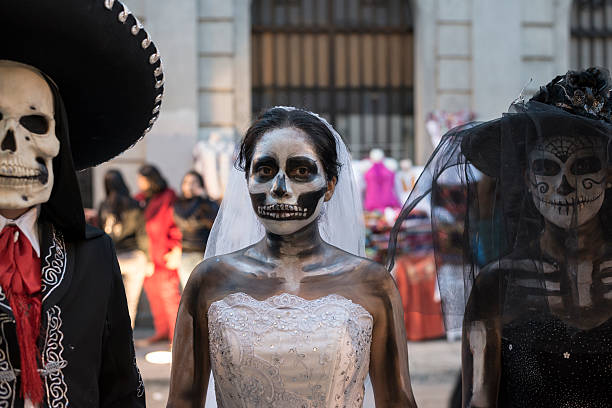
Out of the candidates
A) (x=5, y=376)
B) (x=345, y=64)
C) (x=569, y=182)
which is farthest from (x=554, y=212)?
(x=345, y=64)

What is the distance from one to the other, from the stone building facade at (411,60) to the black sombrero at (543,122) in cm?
701

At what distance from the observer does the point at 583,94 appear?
3.09 meters

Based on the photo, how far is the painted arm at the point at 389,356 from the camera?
2963mm

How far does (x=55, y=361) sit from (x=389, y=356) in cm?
102

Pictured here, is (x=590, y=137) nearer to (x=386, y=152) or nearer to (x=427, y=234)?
(x=427, y=234)

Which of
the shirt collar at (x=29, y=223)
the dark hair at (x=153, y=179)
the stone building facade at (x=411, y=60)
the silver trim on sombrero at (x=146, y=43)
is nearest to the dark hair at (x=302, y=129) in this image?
the silver trim on sombrero at (x=146, y=43)

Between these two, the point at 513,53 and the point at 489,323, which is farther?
the point at 513,53

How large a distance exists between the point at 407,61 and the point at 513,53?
1.22 m

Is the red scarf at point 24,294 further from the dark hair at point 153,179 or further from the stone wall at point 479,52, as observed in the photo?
the stone wall at point 479,52

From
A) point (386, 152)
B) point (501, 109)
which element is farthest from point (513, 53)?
point (386, 152)

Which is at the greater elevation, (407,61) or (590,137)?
(407,61)

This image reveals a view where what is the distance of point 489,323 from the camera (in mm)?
3150

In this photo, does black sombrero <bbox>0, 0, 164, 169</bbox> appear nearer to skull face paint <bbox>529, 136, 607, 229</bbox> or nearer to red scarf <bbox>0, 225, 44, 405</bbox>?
red scarf <bbox>0, 225, 44, 405</bbox>

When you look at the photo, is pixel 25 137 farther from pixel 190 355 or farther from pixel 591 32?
pixel 591 32
